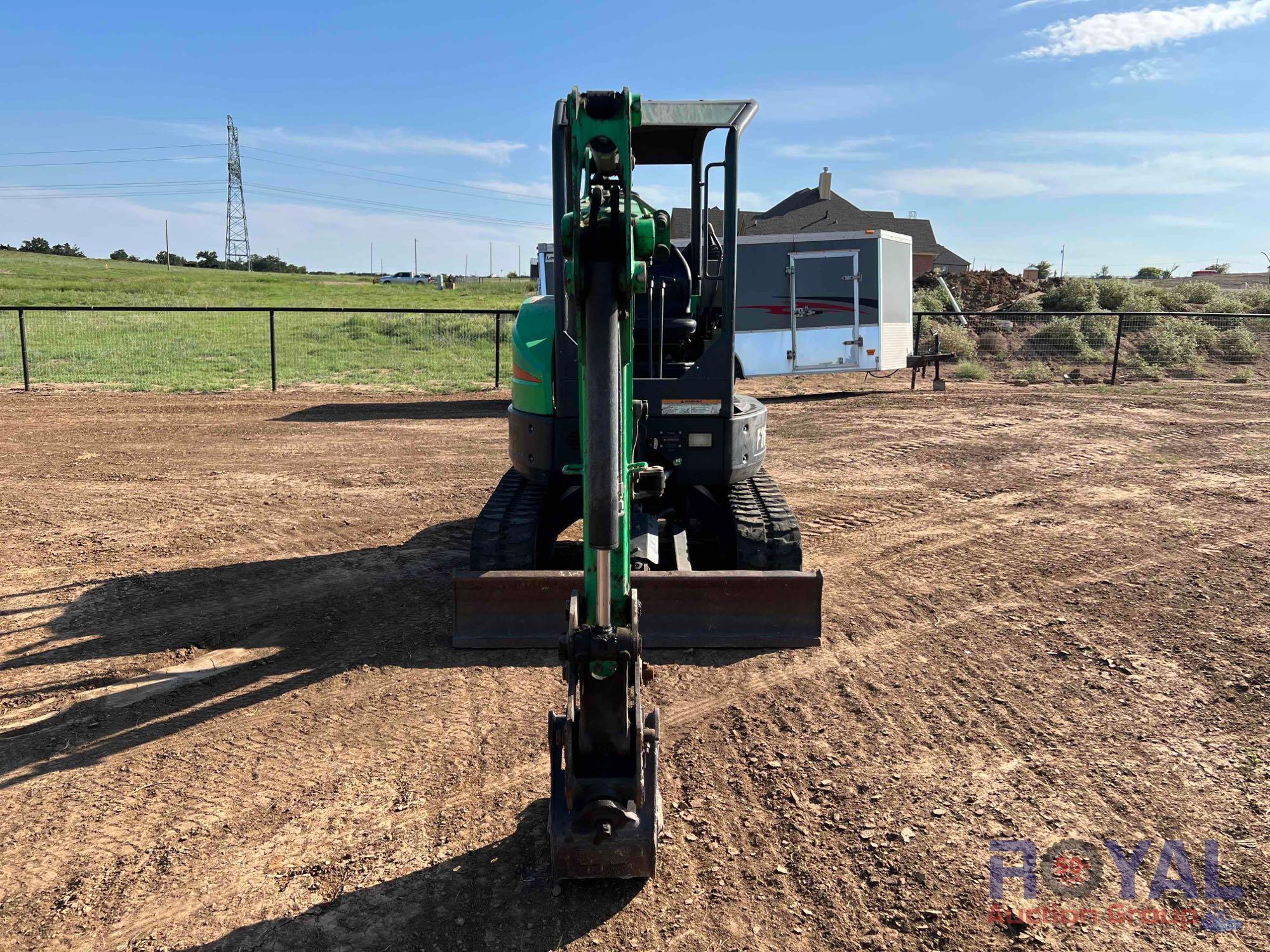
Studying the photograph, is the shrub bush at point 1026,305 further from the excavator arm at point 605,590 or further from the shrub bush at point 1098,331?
the excavator arm at point 605,590

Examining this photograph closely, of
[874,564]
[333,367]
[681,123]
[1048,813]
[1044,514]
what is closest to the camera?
[1048,813]

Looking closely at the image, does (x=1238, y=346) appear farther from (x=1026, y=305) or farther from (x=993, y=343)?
(x=1026, y=305)

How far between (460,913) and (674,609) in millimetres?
2310

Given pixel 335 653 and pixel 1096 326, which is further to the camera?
pixel 1096 326

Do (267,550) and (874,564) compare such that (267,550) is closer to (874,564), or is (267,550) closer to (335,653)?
(335,653)

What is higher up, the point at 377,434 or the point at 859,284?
the point at 859,284

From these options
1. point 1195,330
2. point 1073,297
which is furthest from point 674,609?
point 1073,297

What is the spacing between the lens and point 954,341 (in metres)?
21.2

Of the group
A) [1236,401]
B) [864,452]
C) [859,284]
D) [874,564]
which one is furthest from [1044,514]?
[1236,401]

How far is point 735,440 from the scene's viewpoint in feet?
17.0

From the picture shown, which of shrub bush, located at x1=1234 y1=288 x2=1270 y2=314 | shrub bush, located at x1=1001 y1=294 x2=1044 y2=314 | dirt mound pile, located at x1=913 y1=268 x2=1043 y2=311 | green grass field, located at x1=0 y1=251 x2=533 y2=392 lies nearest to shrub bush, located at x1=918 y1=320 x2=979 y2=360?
shrub bush, located at x1=1001 y1=294 x2=1044 y2=314

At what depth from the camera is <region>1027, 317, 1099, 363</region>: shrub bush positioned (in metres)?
20.4

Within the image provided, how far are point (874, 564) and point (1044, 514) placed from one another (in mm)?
2354

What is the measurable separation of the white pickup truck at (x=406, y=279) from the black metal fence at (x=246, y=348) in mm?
56536
